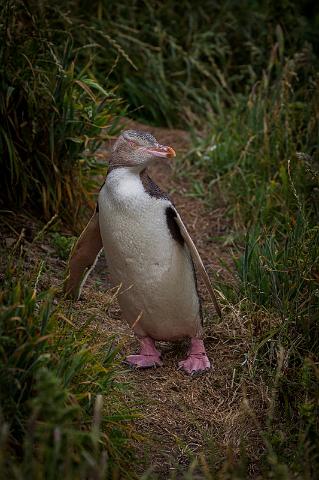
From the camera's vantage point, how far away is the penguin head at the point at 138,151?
428 centimetres

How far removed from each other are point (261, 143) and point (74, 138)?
1.79 m

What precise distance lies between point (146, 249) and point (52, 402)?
142 cm

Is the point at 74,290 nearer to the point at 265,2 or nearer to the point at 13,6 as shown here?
the point at 13,6

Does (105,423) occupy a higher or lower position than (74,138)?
lower

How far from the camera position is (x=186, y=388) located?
445 cm

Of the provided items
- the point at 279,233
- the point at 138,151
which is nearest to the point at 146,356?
the point at 138,151

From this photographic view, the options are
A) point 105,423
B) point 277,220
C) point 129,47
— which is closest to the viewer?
point 105,423

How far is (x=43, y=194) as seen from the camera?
5539mm

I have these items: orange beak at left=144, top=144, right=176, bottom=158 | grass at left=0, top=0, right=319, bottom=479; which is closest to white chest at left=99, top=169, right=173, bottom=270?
orange beak at left=144, top=144, right=176, bottom=158

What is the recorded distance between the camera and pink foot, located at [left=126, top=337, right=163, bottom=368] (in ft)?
15.0

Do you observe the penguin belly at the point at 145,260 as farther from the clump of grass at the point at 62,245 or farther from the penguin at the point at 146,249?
the clump of grass at the point at 62,245

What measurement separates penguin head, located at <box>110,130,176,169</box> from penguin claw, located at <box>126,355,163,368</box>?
1.00 meters

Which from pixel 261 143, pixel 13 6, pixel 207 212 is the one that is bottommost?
pixel 207 212

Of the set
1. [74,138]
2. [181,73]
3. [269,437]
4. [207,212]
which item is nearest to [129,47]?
[181,73]
